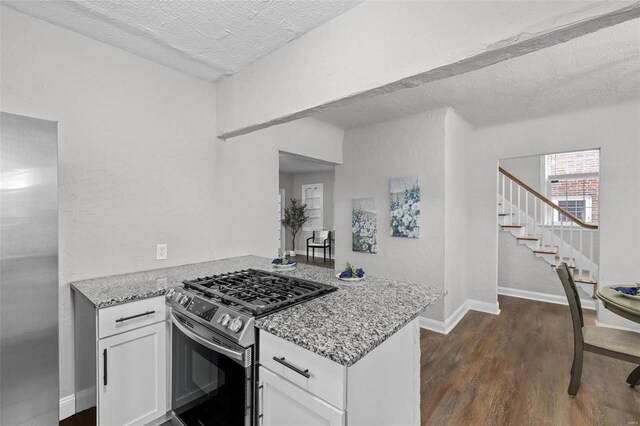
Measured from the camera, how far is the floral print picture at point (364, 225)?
13.0ft

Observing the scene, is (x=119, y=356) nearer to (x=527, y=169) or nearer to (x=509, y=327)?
(x=509, y=327)

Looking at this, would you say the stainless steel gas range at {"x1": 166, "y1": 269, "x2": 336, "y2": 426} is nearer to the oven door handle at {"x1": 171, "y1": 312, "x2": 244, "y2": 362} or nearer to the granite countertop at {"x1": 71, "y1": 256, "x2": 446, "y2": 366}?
the oven door handle at {"x1": 171, "y1": 312, "x2": 244, "y2": 362}

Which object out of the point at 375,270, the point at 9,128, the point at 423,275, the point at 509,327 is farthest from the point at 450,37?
the point at 509,327

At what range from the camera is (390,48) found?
148 cm

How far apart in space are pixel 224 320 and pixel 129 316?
647mm

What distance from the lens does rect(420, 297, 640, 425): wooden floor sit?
2002 millimetres

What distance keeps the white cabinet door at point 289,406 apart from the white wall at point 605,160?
3683 millimetres

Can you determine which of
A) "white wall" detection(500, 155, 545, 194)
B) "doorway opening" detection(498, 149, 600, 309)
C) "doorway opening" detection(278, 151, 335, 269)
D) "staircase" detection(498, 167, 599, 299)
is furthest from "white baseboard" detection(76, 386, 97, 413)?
"white wall" detection(500, 155, 545, 194)

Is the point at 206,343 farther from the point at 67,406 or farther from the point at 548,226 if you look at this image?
the point at 548,226

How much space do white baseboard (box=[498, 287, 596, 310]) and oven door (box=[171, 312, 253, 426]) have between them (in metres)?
4.91

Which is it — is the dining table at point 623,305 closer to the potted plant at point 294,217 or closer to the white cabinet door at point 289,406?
the white cabinet door at point 289,406

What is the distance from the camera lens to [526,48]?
1.20 meters

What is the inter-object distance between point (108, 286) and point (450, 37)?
7.41 feet

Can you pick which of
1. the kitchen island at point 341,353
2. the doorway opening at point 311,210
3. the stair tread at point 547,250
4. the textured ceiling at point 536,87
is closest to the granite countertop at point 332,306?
the kitchen island at point 341,353
